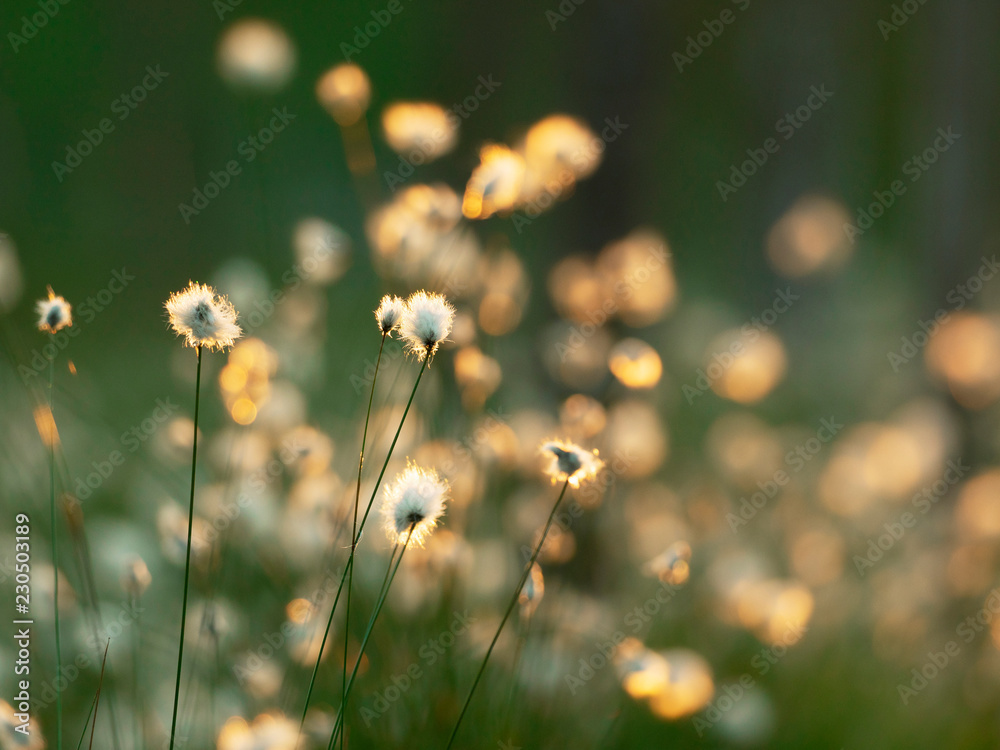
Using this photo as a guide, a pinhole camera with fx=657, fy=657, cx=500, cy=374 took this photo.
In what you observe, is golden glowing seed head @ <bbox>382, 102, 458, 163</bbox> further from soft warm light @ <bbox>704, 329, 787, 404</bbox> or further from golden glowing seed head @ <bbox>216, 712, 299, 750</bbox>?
golden glowing seed head @ <bbox>216, 712, 299, 750</bbox>

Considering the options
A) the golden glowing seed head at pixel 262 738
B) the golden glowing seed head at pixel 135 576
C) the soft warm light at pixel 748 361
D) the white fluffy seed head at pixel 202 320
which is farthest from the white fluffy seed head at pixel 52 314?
the soft warm light at pixel 748 361

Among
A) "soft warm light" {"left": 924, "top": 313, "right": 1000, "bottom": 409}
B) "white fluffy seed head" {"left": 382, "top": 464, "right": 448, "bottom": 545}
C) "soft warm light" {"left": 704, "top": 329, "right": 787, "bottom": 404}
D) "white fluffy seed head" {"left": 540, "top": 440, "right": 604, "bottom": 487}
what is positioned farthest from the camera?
"soft warm light" {"left": 924, "top": 313, "right": 1000, "bottom": 409}

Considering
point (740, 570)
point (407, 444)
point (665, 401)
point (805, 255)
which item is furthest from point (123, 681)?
point (805, 255)

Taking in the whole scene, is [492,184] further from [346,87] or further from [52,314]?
[52,314]

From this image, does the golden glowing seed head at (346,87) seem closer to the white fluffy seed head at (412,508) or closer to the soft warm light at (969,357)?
the white fluffy seed head at (412,508)

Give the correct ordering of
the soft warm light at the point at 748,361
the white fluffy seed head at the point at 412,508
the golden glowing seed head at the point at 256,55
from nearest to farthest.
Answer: the white fluffy seed head at the point at 412,508 → the golden glowing seed head at the point at 256,55 → the soft warm light at the point at 748,361

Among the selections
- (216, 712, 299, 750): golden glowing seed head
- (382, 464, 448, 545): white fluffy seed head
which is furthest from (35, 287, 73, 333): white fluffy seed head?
(216, 712, 299, 750): golden glowing seed head

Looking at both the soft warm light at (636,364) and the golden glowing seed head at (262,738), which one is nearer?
the golden glowing seed head at (262,738)

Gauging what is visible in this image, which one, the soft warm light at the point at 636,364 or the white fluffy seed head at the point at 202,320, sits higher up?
the soft warm light at the point at 636,364

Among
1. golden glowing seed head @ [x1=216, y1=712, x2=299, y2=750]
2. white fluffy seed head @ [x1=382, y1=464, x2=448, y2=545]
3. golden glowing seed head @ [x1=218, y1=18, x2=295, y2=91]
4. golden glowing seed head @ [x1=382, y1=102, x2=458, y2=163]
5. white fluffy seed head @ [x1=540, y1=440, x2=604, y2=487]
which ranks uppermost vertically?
golden glowing seed head @ [x1=218, y1=18, x2=295, y2=91]

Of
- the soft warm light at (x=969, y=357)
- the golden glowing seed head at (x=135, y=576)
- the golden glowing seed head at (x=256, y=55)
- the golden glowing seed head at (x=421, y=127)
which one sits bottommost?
the golden glowing seed head at (x=135, y=576)
